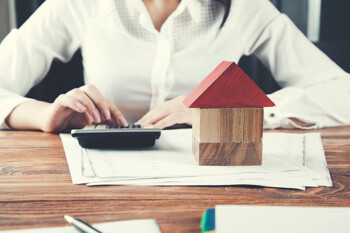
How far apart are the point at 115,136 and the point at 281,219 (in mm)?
300

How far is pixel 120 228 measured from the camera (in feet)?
0.94

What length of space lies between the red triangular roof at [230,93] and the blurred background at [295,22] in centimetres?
81

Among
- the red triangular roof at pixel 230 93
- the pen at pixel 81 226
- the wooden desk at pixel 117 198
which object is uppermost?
the red triangular roof at pixel 230 93

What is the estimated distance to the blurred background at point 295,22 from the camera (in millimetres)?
1202

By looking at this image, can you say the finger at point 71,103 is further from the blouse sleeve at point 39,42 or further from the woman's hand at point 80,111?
the blouse sleeve at point 39,42

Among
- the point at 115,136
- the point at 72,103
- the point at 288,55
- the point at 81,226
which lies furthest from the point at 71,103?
the point at 288,55

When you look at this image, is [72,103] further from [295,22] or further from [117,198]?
[295,22]

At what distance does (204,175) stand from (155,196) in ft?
0.27

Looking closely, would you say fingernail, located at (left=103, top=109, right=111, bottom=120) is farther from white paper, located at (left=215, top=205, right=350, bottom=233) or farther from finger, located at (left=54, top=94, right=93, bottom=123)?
white paper, located at (left=215, top=205, right=350, bottom=233)

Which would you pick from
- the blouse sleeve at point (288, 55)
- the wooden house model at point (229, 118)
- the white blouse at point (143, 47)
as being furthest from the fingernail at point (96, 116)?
the blouse sleeve at point (288, 55)

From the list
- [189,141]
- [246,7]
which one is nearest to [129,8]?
[246,7]

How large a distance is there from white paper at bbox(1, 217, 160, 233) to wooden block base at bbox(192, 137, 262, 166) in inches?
7.2

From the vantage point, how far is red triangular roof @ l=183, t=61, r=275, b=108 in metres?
0.46

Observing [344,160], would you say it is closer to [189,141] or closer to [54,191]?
[189,141]
